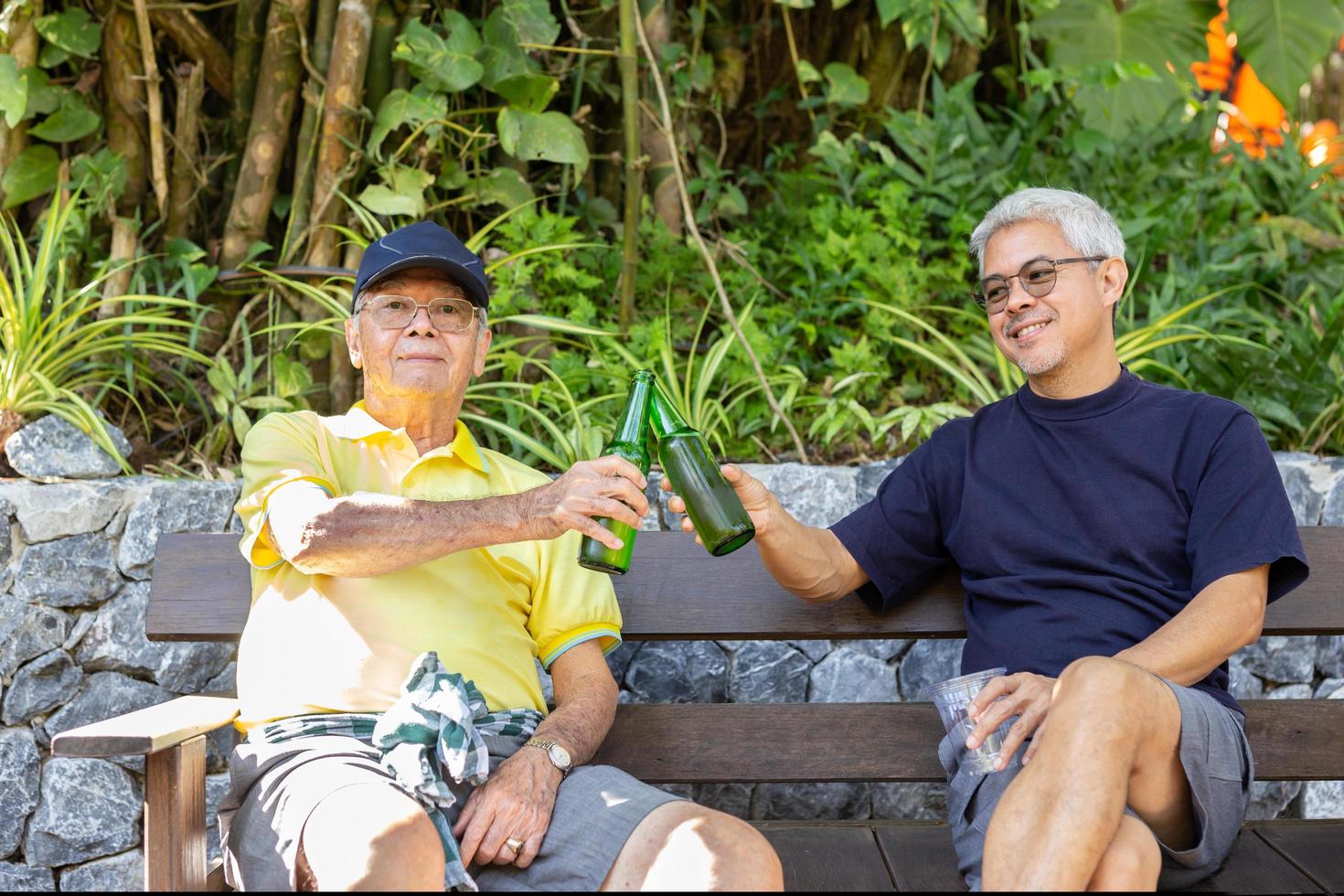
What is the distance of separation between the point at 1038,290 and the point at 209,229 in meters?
2.71

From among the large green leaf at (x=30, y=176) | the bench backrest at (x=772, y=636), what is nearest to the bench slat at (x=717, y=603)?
the bench backrest at (x=772, y=636)

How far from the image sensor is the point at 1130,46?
4832 mm

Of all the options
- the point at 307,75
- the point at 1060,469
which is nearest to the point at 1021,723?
the point at 1060,469

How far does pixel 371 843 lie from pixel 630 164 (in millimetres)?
2365

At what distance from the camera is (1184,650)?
214 centimetres

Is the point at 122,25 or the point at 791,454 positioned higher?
the point at 122,25

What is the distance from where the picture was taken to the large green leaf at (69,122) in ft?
12.1

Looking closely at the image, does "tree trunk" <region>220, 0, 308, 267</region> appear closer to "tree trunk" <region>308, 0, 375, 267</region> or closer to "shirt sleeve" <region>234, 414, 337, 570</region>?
"tree trunk" <region>308, 0, 375, 267</region>

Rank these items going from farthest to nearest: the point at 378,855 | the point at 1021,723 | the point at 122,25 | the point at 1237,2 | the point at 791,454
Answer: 1. the point at 1237,2
2. the point at 122,25
3. the point at 791,454
4. the point at 1021,723
5. the point at 378,855

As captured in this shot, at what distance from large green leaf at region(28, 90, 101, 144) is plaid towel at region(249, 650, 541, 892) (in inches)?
92.0

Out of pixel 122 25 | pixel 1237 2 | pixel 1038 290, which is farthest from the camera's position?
pixel 1237 2

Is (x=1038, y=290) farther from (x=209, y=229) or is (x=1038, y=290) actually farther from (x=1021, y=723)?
(x=209, y=229)

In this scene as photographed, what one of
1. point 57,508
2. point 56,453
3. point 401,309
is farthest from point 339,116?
point 401,309

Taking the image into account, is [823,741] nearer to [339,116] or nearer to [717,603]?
[717,603]
